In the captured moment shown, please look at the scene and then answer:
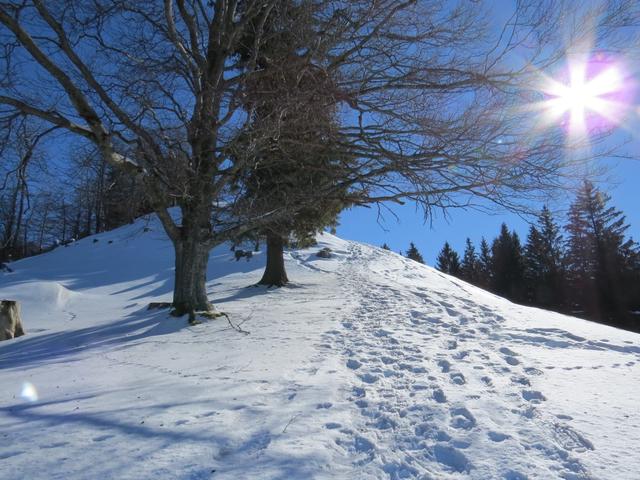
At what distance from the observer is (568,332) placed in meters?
5.84

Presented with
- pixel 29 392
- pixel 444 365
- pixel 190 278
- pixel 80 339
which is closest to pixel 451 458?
pixel 444 365

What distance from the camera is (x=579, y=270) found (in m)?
30.1

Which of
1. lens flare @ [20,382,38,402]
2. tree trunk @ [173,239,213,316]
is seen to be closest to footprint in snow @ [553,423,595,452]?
lens flare @ [20,382,38,402]

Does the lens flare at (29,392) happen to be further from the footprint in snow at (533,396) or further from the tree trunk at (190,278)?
the footprint in snow at (533,396)

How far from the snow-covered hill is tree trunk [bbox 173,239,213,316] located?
400 millimetres

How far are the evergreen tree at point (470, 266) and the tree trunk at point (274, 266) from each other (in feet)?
134

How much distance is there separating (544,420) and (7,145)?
8489 mm

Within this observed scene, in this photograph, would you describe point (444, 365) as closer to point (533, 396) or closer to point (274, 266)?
point (533, 396)

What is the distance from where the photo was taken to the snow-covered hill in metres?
2.31

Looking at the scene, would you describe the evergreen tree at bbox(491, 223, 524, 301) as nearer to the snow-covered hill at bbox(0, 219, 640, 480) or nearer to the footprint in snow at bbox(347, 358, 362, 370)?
the snow-covered hill at bbox(0, 219, 640, 480)

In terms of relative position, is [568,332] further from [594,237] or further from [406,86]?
[594,237]

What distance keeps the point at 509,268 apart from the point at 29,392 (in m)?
40.1

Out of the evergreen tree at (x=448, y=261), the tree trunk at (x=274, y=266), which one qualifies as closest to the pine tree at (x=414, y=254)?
the evergreen tree at (x=448, y=261)

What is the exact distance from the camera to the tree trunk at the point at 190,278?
723 cm
